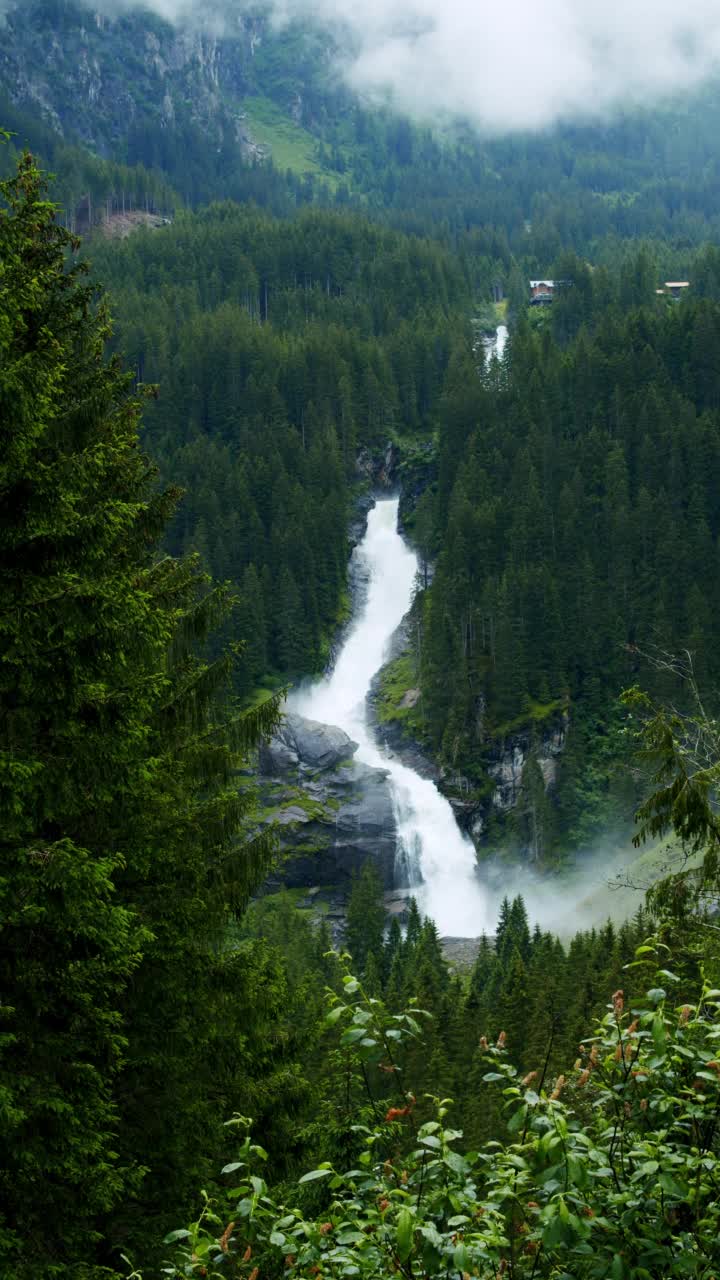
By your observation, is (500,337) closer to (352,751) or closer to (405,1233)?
(352,751)

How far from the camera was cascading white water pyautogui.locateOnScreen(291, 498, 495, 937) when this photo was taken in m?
85.5

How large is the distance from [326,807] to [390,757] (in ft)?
42.6

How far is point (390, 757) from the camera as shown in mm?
97688

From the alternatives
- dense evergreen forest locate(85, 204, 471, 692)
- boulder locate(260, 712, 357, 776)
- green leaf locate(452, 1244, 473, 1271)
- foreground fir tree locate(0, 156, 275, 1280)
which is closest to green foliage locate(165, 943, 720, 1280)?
green leaf locate(452, 1244, 473, 1271)

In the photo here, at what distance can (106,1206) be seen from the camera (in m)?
8.59

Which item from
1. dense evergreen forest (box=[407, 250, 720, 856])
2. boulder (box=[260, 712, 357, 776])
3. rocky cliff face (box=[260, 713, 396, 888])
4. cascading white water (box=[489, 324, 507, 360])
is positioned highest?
cascading white water (box=[489, 324, 507, 360])

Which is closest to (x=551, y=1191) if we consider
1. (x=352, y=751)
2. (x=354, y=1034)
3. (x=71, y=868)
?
(x=354, y=1034)

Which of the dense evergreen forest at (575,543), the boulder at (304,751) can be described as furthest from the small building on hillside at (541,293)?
the boulder at (304,751)

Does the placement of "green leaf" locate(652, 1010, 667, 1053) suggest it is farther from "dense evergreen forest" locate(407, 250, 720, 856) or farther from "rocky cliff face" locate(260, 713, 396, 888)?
"dense evergreen forest" locate(407, 250, 720, 856)

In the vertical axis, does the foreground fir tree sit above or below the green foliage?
above

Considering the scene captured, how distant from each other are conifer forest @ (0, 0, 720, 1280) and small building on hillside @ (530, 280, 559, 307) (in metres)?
1.93

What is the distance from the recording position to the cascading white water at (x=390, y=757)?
85500mm

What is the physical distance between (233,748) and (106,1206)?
6569 millimetres

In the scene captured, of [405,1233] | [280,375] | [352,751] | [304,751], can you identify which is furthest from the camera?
[280,375]
